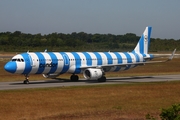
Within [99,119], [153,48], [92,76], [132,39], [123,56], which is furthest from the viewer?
[132,39]

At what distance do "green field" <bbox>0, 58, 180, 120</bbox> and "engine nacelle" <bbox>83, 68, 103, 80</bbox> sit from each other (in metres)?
7.79

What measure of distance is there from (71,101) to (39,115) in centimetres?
500

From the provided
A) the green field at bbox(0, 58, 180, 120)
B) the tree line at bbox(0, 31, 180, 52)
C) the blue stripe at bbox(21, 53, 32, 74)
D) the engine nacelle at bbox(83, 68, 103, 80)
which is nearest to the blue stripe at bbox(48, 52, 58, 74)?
the blue stripe at bbox(21, 53, 32, 74)

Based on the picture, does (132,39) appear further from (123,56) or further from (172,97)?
(172,97)

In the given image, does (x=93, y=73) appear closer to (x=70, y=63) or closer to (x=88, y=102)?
(x=70, y=63)

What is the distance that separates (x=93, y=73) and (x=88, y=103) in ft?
51.5

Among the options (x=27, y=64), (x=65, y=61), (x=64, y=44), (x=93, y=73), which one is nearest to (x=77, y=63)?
(x=65, y=61)

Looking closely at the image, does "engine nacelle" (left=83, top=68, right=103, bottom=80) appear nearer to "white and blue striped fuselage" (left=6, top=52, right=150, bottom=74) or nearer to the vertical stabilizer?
"white and blue striped fuselage" (left=6, top=52, right=150, bottom=74)

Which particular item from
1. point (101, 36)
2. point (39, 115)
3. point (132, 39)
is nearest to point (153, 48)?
point (132, 39)

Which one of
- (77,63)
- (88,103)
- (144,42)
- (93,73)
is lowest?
(88,103)

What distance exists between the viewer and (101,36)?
156250 millimetres

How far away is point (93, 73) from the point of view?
40906mm

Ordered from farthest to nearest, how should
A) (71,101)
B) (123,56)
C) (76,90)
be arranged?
1. (123,56)
2. (76,90)
3. (71,101)

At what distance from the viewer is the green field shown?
70.6 feet
